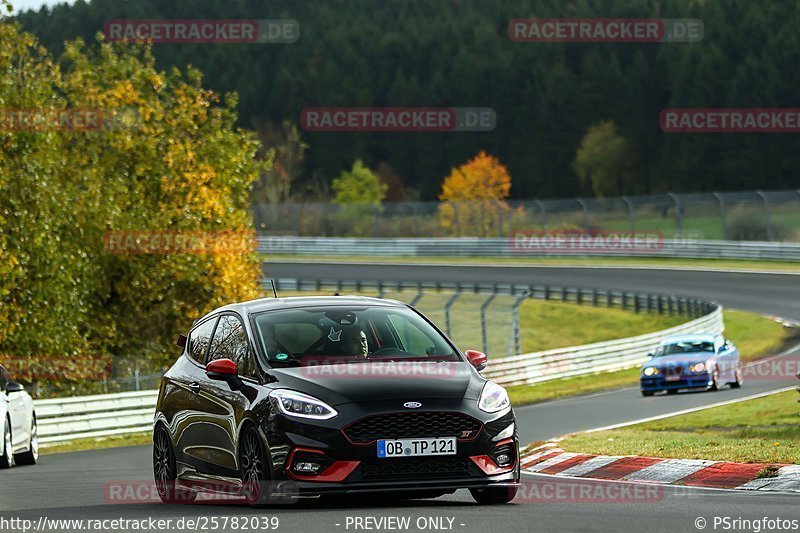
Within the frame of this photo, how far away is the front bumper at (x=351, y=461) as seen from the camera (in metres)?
9.37

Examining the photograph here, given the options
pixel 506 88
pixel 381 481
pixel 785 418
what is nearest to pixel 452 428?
pixel 381 481

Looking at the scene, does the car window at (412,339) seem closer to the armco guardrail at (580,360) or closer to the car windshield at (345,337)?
the car windshield at (345,337)

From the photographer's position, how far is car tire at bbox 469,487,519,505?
10.1 metres

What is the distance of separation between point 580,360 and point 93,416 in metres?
14.3

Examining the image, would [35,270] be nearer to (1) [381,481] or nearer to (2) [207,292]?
(2) [207,292]

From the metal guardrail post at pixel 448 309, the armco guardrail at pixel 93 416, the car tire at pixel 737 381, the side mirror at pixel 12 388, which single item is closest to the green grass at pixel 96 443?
the armco guardrail at pixel 93 416

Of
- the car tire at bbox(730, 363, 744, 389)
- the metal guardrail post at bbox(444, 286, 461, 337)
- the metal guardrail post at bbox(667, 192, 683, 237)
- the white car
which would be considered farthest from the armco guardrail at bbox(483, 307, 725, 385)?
the metal guardrail post at bbox(667, 192, 683, 237)

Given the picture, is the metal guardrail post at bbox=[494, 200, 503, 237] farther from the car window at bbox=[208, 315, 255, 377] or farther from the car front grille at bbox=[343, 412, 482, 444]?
the car front grille at bbox=[343, 412, 482, 444]

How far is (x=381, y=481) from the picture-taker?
940cm

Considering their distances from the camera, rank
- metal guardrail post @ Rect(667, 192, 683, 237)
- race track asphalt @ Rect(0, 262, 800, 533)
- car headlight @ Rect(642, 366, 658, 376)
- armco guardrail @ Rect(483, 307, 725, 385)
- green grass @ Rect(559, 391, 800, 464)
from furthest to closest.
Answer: metal guardrail post @ Rect(667, 192, 683, 237), armco guardrail @ Rect(483, 307, 725, 385), car headlight @ Rect(642, 366, 658, 376), green grass @ Rect(559, 391, 800, 464), race track asphalt @ Rect(0, 262, 800, 533)

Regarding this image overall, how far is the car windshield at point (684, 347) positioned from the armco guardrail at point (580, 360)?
17.6 ft

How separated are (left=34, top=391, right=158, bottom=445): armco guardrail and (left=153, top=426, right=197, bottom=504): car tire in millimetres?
13457

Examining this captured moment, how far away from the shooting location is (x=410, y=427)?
948cm

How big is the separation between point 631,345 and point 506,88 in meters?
103
